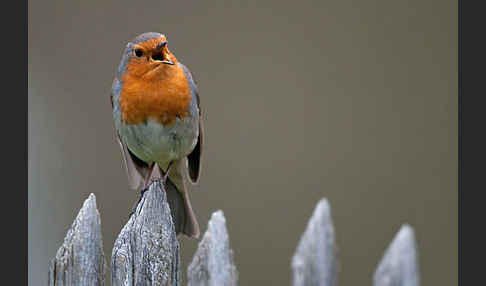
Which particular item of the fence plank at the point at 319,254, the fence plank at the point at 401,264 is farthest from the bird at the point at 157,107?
the fence plank at the point at 401,264

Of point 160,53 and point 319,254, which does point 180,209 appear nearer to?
point 160,53

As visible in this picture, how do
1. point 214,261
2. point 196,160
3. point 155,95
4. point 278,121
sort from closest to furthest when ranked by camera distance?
point 214,261
point 155,95
point 196,160
point 278,121

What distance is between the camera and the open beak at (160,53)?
106 inches

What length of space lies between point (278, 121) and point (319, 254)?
2.20 meters

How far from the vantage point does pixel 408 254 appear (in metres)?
1.64

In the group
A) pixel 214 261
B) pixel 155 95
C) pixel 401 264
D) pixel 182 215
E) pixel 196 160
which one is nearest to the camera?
pixel 401 264

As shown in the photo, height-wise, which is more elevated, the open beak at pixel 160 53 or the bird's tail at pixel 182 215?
the open beak at pixel 160 53

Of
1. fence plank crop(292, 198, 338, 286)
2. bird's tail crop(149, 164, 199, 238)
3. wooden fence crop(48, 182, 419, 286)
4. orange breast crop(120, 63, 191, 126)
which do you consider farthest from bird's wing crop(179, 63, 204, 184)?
fence plank crop(292, 198, 338, 286)

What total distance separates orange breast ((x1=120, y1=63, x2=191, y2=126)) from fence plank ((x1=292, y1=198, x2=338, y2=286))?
118cm

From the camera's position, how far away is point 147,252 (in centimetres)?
199

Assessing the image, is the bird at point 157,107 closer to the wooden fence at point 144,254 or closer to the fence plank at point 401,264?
the wooden fence at point 144,254

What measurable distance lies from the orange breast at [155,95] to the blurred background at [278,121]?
0.96 m

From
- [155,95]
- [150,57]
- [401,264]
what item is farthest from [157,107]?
[401,264]

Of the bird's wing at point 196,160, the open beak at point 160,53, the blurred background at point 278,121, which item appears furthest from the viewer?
the blurred background at point 278,121
